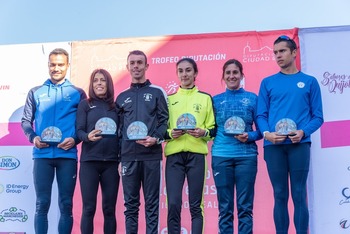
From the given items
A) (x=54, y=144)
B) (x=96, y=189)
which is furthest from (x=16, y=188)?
(x=96, y=189)

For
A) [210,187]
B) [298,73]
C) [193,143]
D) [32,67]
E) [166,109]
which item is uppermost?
[32,67]

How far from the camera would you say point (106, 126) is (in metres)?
3.61

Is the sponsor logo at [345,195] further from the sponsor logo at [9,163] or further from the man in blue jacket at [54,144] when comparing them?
the sponsor logo at [9,163]

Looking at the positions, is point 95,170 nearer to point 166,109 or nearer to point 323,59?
point 166,109

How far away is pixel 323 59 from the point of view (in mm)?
4637

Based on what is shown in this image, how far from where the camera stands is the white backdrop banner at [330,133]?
4.47m

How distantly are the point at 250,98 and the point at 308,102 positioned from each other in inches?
17.3

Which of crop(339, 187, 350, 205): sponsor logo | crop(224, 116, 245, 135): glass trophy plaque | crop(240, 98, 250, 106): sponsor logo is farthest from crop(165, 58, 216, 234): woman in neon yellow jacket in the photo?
crop(339, 187, 350, 205): sponsor logo

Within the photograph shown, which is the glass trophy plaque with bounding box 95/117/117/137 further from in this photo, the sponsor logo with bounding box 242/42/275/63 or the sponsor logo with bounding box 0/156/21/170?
the sponsor logo with bounding box 0/156/21/170

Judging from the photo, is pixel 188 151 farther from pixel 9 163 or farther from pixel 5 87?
pixel 5 87

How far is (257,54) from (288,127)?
5.23 ft

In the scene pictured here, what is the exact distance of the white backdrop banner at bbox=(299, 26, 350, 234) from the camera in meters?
4.47

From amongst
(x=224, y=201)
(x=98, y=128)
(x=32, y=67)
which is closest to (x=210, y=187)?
(x=224, y=201)

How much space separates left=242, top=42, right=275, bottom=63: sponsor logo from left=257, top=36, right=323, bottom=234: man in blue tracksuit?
1.13m
